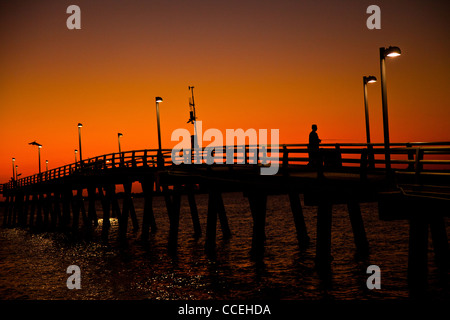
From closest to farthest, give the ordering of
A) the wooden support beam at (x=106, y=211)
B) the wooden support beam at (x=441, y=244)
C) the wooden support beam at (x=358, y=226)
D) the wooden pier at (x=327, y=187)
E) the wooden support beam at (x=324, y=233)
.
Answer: the wooden pier at (x=327, y=187), the wooden support beam at (x=441, y=244), the wooden support beam at (x=324, y=233), the wooden support beam at (x=358, y=226), the wooden support beam at (x=106, y=211)

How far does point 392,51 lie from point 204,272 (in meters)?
9.88

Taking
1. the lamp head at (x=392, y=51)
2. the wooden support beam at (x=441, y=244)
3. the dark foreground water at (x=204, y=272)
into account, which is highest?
the lamp head at (x=392, y=51)

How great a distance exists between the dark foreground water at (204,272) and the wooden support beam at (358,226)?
532 millimetres

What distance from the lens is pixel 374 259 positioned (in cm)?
1862

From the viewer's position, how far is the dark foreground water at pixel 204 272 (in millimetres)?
13688

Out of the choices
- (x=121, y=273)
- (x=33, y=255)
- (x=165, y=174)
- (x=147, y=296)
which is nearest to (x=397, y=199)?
(x=147, y=296)

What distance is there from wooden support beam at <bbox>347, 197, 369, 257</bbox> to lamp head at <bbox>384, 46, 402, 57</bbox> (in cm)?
602

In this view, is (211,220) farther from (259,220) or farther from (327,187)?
(327,187)

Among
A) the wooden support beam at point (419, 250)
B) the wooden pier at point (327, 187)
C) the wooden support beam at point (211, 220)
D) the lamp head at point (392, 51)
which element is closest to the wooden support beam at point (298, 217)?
the wooden pier at point (327, 187)

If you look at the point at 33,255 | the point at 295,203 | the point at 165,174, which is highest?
the point at 165,174

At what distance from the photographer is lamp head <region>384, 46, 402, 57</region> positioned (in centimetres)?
1294

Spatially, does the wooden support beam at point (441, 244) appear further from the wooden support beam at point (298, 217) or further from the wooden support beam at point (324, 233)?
the wooden support beam at point (298, 217)
